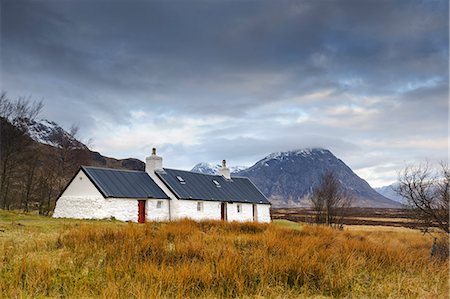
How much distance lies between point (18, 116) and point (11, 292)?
34845mm

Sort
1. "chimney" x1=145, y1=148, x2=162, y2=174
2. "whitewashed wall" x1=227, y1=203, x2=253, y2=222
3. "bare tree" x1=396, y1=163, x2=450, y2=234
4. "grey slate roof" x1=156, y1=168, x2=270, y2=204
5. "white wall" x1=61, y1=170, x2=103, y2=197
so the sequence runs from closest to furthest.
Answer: "bare tree" x1=396, y1=163, x2=450, y2=234 → "white wall" x1=61, y1=170, x2=103, y2=197 → "grey slate roof" x1=156, y1=168, x2=270, y2=204 → "chimney" x1=145, y1=148, x2=162, y2=174 → "whitewashed wall" x1=227, y1=203, x2=253, y2=222

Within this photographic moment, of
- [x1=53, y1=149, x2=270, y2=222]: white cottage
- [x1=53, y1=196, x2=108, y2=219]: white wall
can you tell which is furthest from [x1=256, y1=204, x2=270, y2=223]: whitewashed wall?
[x1=53, y1=196, x2=108, y2=219]: white wall

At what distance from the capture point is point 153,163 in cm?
4094

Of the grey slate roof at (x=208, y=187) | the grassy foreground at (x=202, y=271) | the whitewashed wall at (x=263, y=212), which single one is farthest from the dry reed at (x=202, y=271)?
the whitewashed wall at (x=263, y=212)

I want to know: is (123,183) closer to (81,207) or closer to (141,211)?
(141,211)

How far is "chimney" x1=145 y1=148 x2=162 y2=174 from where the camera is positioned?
40.7 m

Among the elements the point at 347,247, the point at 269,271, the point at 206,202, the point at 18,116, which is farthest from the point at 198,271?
the point at 18,116

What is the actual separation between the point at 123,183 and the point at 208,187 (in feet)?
31.0

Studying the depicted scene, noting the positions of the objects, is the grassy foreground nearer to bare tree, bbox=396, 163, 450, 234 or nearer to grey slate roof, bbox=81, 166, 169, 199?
bare tree, bbox=396, 163, 450, 234

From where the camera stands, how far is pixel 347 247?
1266 centimetres

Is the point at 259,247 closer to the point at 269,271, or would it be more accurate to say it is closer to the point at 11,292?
the point at 269,271

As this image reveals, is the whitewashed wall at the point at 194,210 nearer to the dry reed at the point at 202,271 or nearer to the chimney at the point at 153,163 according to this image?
the chimney at the point at 153,163

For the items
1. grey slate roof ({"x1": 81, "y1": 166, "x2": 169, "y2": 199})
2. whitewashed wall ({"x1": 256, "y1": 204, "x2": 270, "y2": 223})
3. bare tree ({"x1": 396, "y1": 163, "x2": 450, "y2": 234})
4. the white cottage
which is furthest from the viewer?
whitewashed wall ({"x1": 256, "y1": 204, "x2": 270, "y2": 223})

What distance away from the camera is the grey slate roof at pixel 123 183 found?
34.5m
